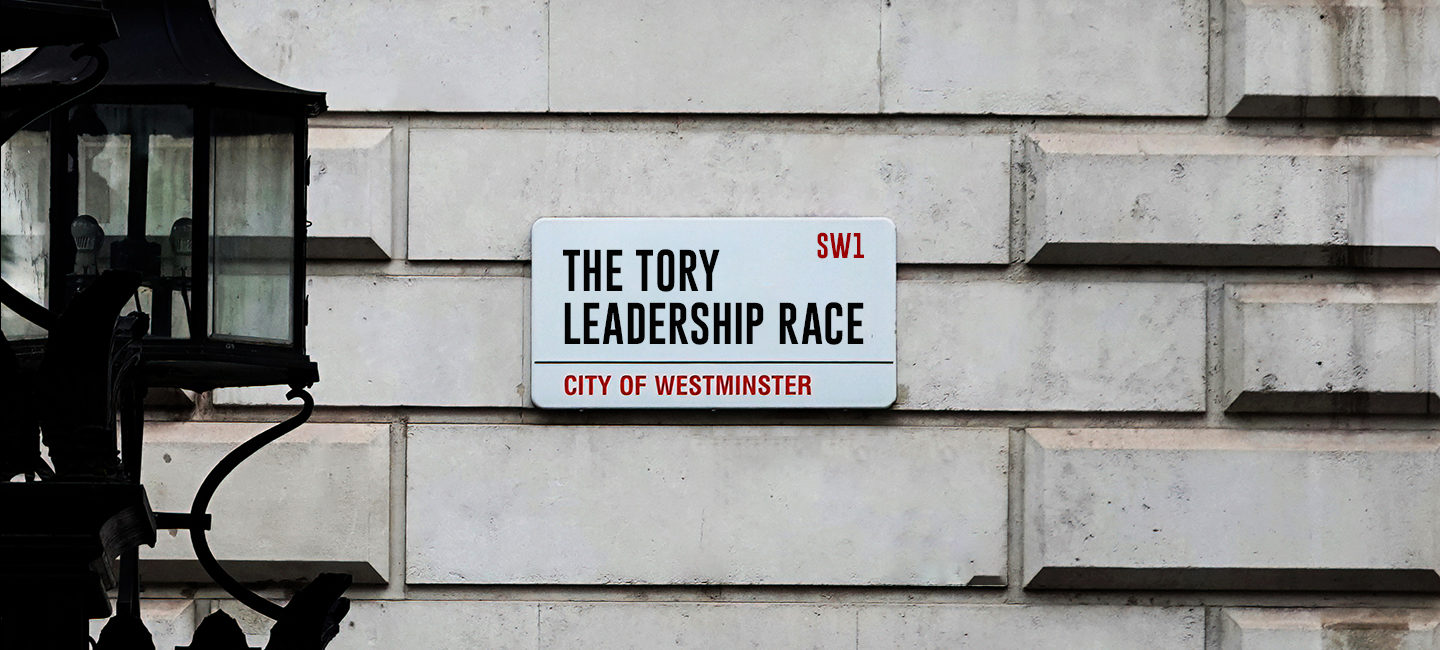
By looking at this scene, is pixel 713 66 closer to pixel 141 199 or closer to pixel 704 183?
pixel 704 183

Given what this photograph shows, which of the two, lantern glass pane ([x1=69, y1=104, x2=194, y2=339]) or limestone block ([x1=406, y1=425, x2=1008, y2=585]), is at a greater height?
lantern glass pane ([x1=69, y1=104, x2=194, y2=339])

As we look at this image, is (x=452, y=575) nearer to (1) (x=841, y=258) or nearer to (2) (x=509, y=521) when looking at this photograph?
(2) (x=509, y=521)

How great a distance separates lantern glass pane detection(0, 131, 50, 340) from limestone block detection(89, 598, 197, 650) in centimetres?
185

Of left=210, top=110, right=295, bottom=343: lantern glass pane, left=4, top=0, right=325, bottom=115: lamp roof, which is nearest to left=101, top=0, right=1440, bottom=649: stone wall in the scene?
left=210, top=110, right=295, bottom=343: lantern glass pane

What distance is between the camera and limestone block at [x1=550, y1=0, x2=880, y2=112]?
474 centimetres

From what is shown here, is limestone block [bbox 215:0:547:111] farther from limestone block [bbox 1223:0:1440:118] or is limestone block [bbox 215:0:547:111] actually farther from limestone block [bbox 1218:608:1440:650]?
limestone block [bbox 1218:608:1440:650]

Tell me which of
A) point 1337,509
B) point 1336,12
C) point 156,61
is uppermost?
point 1336,12

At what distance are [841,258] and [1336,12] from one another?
5.26 ft

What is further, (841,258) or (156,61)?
(841,258)

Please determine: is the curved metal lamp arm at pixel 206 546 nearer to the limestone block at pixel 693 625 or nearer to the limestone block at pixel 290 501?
the limestone block at pixel 290 501

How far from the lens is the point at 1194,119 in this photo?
4766 millimetres

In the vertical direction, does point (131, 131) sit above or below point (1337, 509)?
above

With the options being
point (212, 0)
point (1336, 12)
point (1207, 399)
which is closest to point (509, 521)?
point (212, 0)

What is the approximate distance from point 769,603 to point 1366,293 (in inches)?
76.7
